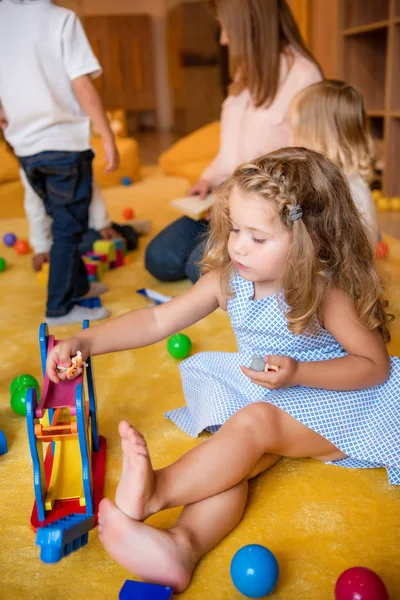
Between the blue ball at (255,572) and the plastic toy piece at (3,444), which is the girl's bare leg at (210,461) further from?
the plastic toy piece at (3,444)

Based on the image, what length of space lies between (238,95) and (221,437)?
1428mm

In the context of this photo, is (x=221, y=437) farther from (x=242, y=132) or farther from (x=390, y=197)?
(x=390, y=197)

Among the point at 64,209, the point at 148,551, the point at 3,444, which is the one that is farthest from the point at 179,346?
the point at 148,551

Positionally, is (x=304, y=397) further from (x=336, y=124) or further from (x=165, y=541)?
(x=336, y=124)

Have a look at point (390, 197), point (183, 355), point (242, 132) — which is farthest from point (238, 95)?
point (390, 197)

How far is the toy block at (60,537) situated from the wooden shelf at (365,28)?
8.31 ft

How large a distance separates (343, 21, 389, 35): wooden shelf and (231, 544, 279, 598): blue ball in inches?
99.0

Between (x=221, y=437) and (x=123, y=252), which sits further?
(x=123, y=252)

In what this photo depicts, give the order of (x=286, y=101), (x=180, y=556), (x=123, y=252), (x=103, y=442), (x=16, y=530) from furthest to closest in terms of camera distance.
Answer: (x=123, y=252) < (x=286, y=101) < (x=103, y=442) < (x=16, y=530) < (x=180, y=556)

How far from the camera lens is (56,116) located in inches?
63.7

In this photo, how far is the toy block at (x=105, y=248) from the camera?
201cm

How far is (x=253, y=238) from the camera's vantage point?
2.91ft

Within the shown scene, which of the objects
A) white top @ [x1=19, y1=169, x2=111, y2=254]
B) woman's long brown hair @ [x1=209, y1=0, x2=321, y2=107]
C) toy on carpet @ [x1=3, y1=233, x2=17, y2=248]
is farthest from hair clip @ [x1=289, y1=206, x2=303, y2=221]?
toy on carpet @ [x1=3, y1=233, x2=17, y2=248]

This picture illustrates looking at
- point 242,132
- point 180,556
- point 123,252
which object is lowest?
point 123,252
